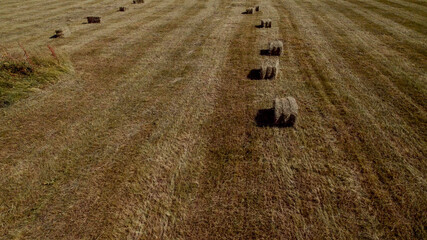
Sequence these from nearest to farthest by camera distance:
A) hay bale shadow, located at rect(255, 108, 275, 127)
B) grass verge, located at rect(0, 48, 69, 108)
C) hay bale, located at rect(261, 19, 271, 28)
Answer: hay bale shadow, located at rect(255, 108, 275, 127) < grass verge, located at rect(0, 48, 69, 108) < hay bale, located at rect(261, 19, 271, 28)

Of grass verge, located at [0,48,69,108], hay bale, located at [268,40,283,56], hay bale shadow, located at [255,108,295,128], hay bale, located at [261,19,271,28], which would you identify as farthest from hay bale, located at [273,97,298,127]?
hay bale, located at [261,19,271,28]

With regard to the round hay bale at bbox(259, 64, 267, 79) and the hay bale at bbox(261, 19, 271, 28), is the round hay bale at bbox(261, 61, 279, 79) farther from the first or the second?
the hay bale at bbox(261, 19, 271, 28)

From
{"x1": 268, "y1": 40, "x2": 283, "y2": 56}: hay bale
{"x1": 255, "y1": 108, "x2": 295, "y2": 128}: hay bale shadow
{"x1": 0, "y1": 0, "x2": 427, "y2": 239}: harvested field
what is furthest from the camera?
{"x1": 268, "y1": 40, "x2": 283, "y2": 56}: hay bale

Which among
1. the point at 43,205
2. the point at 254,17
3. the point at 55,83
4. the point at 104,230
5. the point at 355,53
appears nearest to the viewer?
the point at 104,230

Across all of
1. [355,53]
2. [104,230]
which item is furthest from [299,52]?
[104,230]

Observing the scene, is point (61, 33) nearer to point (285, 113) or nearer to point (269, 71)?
point (269, 71)

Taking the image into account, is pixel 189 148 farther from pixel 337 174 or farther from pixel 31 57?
pixel 31 57
